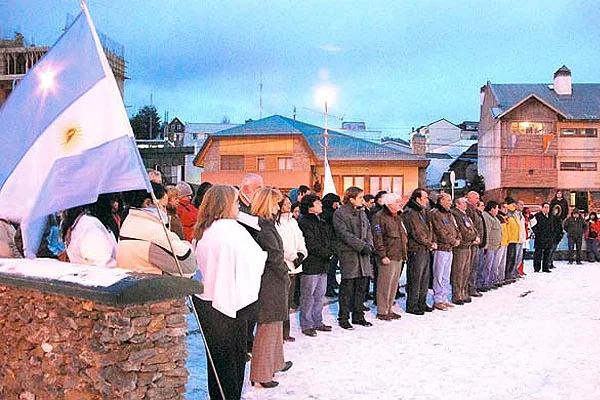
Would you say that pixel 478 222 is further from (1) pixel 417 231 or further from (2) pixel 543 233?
(2) pixel 543 233

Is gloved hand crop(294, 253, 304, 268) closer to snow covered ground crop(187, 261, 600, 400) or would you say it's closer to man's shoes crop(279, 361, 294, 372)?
snow covered ground crop(187, 261, 600, 400)

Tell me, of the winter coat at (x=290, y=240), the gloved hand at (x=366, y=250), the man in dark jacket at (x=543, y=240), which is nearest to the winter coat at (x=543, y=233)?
the man in dark jacket at (x=543, y=240)

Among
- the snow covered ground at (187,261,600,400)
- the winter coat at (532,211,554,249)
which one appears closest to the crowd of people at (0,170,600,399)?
the snow covered ground at (187,261,600,400)

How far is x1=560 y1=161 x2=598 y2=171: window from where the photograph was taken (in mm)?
45312

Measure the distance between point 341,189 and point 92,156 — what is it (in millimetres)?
34367

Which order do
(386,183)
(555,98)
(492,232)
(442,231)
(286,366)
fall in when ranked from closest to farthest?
(286,366), (442,231), (492,232), (386,183), (555,98)

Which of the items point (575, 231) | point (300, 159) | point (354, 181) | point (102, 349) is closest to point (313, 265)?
point (102, 349)

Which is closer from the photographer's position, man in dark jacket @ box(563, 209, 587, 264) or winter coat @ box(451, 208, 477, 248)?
winter coat @ box(451, 208, 477, 248)

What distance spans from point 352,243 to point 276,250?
3358 millimetres

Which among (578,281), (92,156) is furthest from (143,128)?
(92,156)

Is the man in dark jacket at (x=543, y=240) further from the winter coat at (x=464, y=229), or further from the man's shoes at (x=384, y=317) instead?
the man's shoes at (x=384, y=317)

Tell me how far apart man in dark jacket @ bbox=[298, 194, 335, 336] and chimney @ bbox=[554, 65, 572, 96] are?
138 feet

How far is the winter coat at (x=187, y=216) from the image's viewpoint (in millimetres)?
9172

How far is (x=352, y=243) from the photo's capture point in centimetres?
1025
